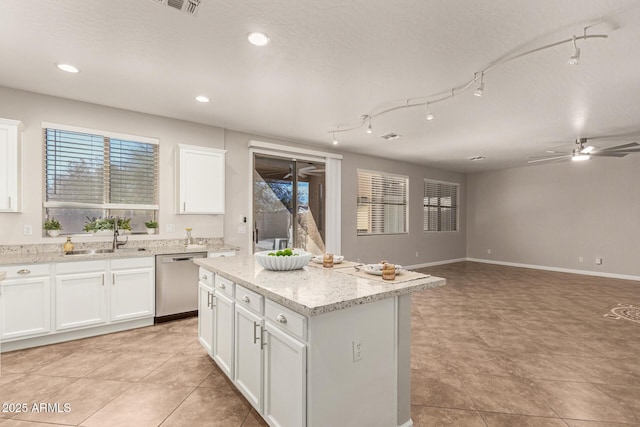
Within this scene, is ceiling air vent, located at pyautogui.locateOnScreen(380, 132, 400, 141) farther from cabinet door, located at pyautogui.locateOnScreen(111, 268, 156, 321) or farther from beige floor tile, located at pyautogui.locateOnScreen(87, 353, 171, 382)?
beige floor tile, located at pyautogui.locateOnScreen(87, 353, 171, 382)

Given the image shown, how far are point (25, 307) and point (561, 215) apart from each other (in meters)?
9.51

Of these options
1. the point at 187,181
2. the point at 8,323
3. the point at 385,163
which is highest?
the point at 385,163

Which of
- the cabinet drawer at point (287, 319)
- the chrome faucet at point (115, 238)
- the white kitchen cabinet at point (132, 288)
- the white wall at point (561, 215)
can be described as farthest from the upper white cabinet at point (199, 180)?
the white wall at point (561, 215)

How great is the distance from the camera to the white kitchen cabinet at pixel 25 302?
112 inches

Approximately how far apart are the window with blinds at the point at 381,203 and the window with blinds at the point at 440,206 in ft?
3.03

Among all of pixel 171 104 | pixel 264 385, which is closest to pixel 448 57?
pixel 264 385

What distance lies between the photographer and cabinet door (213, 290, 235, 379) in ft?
7.21

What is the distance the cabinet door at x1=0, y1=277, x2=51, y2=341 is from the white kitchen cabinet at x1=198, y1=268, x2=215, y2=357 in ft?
5.17

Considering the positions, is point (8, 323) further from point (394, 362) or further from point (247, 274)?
point (394, 362)

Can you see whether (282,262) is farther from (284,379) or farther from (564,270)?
(564,270)

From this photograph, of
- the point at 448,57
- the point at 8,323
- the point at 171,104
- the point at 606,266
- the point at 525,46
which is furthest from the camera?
the point at 606,266

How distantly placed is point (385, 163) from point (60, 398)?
251 inches

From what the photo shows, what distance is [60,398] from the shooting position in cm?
219

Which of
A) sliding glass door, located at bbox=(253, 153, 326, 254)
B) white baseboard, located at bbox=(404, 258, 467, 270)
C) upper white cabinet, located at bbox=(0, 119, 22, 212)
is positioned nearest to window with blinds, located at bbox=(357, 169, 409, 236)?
white baseboard, located at bbox=(404, 258, 467, 270)
